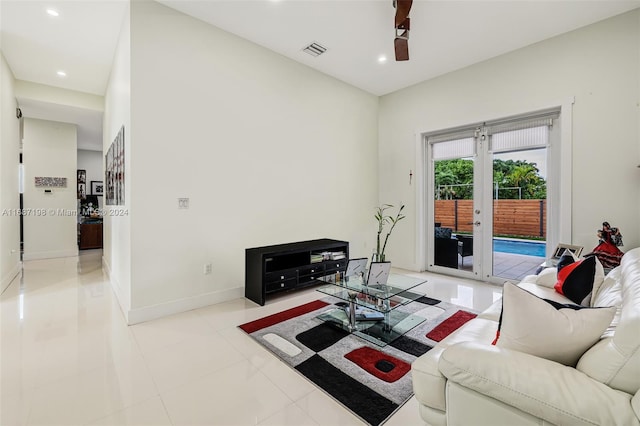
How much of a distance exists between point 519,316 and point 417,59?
4082 millimetres

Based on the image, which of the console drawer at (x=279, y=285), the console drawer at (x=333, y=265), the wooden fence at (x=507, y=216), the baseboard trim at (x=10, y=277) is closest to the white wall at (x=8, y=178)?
the baseboard trim at (x=10, y=277)

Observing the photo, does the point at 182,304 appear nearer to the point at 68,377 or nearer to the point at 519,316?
the point at 68,377

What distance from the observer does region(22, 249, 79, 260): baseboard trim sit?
6.12 meters

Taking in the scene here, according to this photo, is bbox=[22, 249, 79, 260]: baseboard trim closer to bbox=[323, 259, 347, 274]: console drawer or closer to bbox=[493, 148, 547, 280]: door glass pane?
bbox=[323, 259, 347, 274]: console drawer

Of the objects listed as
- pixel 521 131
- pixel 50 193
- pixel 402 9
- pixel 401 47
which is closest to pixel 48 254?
pixel 50 193

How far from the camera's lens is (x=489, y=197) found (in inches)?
175

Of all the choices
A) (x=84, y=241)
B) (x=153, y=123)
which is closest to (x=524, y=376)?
(x=153, y=123)

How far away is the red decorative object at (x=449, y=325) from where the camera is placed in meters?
2.69

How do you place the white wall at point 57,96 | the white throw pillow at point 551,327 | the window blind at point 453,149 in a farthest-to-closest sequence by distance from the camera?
1. the white wall at point 57,96
2. the window blind at point 453,149
3. the white throw pillow at point 551,327

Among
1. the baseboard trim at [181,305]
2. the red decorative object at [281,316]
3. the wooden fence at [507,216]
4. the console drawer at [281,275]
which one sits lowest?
the red decorative object at [281,316]

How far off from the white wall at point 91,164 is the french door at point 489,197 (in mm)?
9446

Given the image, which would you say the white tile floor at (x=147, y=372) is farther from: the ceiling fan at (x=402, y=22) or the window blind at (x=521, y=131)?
the ceiling fan at (x=402, y=22)

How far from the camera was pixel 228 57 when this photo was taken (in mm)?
3605

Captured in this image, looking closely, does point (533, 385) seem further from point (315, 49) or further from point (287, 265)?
point (315, 49)
